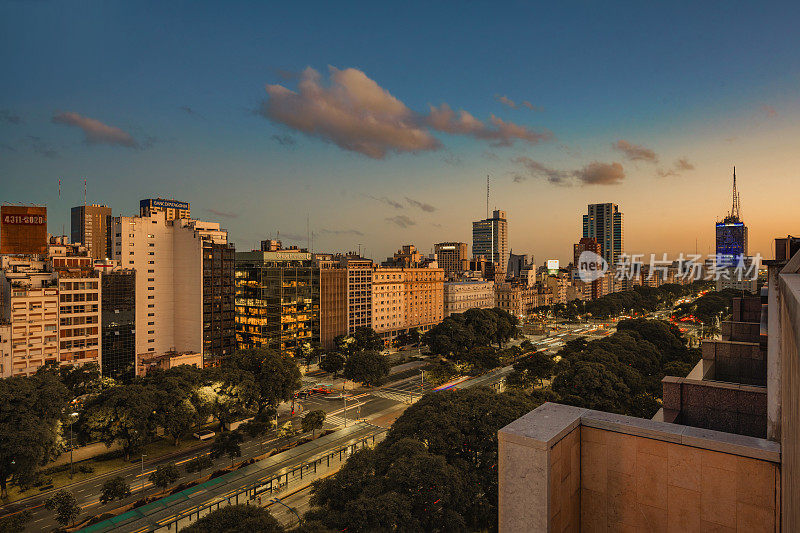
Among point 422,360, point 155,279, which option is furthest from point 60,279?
point 422,360

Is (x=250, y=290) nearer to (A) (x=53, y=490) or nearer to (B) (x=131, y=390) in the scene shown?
(B) (x=131, y=390)

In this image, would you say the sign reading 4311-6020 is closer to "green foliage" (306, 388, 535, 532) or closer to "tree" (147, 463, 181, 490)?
"tree" (147, 463, 181, 490)

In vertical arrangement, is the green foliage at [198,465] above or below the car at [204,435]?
above

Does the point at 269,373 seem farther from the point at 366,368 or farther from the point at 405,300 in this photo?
the point at 405,300

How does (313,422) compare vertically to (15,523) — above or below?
above

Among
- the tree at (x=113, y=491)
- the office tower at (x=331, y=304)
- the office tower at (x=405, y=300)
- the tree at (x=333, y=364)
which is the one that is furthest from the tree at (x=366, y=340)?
the tree at (x=113, y=491)

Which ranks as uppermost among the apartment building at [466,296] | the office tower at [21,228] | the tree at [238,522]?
the office tower at [21,228]

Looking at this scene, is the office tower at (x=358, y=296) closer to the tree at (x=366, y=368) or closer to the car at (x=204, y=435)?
the tree at (x=366, y=368)

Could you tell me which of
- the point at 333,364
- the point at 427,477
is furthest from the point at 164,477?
the point at 333,364
